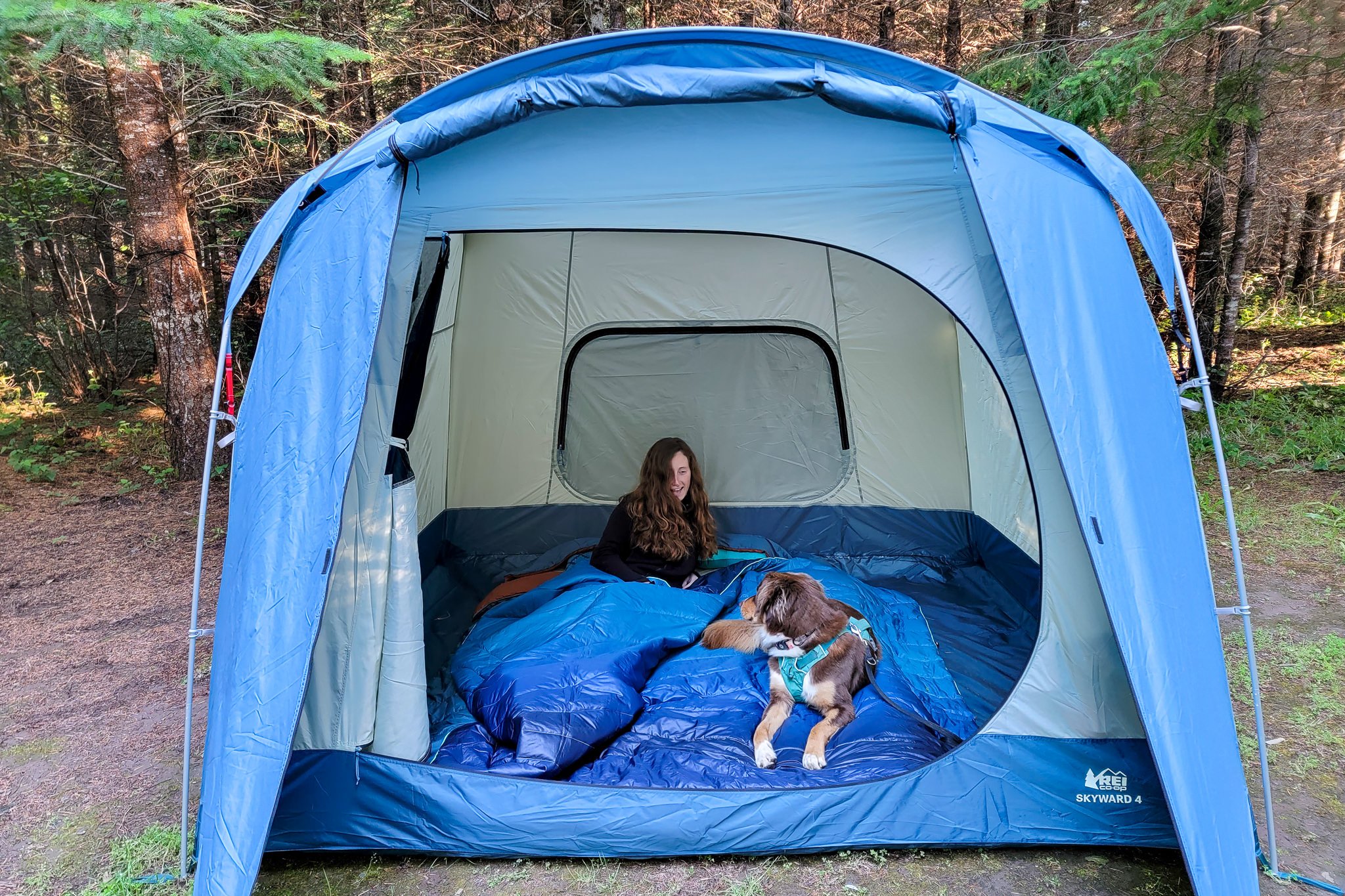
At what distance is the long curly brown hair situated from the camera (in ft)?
12.2

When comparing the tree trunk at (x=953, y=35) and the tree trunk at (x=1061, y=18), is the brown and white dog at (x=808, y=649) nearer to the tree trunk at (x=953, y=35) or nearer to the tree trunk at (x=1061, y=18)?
the tree trunk at (x=1061, y=18)

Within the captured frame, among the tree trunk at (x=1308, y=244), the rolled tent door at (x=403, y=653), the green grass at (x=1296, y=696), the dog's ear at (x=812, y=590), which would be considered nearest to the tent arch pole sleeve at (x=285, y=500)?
the rolled tent door at (x=403, y=653)

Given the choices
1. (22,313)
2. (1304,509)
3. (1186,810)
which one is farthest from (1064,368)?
(22,313)

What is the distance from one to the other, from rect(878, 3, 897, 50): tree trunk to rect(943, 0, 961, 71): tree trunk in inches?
17.9

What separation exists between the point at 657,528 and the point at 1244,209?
188 inches

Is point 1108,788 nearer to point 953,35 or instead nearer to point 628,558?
point 628,558

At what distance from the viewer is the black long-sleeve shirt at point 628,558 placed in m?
3.69

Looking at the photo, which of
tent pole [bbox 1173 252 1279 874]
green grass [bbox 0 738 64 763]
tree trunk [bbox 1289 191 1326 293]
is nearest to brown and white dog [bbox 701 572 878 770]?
tent pole [bbox 1173 252 1279 874]

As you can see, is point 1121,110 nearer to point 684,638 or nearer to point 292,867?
point 684,638

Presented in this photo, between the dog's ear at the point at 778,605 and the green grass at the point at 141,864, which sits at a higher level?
the dog's ear at the point at 778,605

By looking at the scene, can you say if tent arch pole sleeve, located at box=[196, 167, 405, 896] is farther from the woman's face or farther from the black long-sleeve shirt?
the woman's face

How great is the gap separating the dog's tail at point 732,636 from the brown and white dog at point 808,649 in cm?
29

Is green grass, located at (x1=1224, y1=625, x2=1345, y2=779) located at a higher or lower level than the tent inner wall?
lower

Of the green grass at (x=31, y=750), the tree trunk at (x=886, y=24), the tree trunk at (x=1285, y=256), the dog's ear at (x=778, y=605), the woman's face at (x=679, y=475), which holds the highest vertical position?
the tree trunk at (x=886, y=24)
